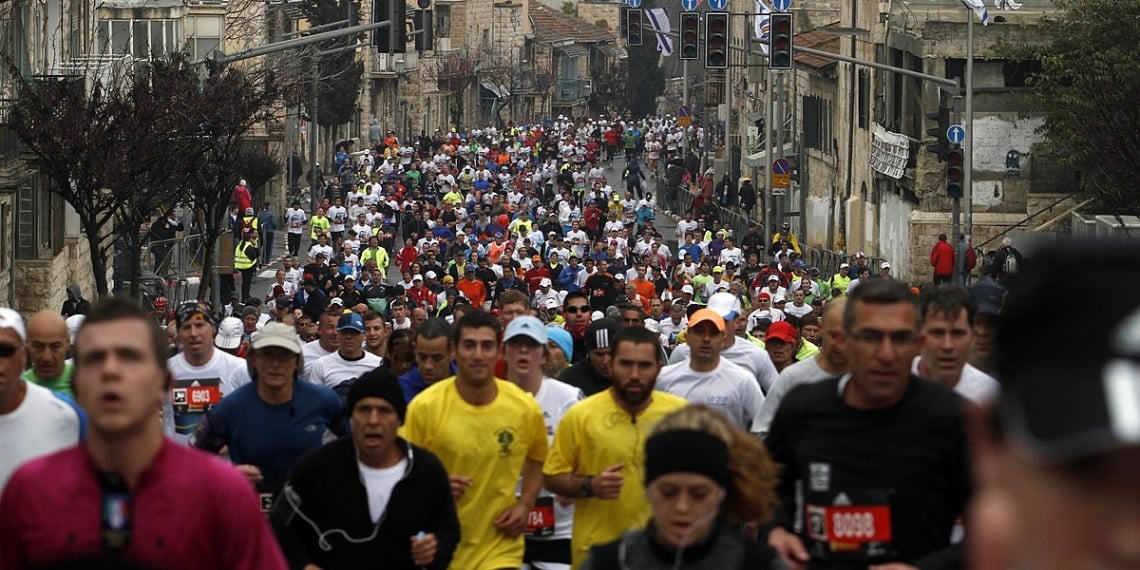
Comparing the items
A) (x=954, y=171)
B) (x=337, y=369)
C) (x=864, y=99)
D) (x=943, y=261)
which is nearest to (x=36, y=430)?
(x=337, y=369)

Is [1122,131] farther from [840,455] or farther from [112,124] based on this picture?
[840,455]

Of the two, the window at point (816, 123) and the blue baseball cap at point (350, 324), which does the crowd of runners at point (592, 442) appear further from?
the window at point (816, 123)

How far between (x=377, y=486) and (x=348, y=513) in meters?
0.13

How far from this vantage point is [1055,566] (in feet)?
4.57

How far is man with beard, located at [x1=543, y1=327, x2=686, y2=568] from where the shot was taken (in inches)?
305

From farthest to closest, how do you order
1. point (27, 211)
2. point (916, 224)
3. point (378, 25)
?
point (916, 224), point (27, 211), point (378, 25)

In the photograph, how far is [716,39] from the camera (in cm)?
3206

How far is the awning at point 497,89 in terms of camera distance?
117375 mm

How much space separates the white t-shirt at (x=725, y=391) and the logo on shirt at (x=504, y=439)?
1790 mm

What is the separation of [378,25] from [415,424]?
2001 cm

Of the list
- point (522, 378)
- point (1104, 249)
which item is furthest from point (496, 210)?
point (1104, 249)

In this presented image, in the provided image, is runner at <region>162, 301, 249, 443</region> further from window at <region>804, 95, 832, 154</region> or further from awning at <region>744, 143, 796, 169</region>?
awning at <region>744, 143, 796, 169</region>

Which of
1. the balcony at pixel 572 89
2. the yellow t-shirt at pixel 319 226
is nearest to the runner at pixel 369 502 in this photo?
the yellow t-shirt at pixel 319 226

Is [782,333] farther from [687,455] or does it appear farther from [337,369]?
[687,455]
